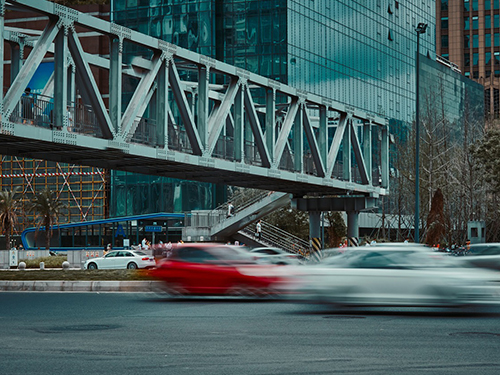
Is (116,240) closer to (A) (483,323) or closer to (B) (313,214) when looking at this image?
(B) (313,214)

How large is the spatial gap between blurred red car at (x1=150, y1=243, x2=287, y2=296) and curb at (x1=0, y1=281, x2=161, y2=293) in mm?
3355

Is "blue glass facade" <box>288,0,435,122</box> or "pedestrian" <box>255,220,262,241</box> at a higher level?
"blue glass facade" <box>288,0,435,122</box>

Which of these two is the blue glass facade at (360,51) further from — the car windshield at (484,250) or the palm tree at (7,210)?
the car windshield at (484,250)

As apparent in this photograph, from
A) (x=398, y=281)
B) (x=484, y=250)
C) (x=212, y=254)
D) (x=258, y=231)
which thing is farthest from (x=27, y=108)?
(x=258, y=231)

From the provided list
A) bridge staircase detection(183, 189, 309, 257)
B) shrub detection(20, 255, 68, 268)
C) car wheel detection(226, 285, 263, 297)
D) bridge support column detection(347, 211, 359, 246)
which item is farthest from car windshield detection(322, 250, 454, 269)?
bridge staircase detection(183, 189, 309, 257)

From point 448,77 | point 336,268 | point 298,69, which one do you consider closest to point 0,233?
point 298,69

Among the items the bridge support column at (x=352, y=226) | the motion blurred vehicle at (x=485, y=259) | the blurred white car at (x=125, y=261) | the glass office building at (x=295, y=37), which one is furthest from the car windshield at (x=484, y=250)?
the glass office building at (x=295, y=37)

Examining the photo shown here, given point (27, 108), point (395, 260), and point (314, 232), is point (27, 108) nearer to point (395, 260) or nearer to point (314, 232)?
point (395, 260)

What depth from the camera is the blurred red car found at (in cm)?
2142

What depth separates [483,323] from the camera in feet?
50.3

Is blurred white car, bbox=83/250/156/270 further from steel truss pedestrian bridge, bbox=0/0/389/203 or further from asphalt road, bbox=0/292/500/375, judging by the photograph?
asphalt road, bbox=0/292/500/375

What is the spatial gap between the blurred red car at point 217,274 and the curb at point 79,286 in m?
3.35

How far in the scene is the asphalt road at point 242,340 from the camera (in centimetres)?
988

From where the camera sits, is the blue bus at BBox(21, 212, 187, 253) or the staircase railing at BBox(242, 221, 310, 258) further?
the blue bus at BBox(21, 212, 187, 253)
